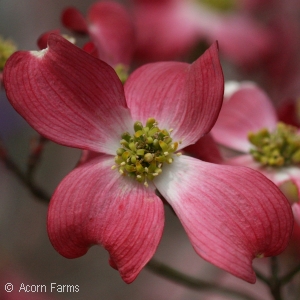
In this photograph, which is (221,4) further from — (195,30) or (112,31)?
(112,31)

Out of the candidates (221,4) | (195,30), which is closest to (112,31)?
(195,30)

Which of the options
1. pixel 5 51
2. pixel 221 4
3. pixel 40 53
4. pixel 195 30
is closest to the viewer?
pixel 40 53

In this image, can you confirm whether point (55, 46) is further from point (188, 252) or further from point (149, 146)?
point (188, 252)

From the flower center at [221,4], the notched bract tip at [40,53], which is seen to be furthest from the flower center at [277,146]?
the flower center at [221,4]

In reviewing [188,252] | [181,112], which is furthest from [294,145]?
[188,252]

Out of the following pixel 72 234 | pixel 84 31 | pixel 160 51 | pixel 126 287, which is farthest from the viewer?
pixel 126 287

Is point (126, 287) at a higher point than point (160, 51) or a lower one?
lower
